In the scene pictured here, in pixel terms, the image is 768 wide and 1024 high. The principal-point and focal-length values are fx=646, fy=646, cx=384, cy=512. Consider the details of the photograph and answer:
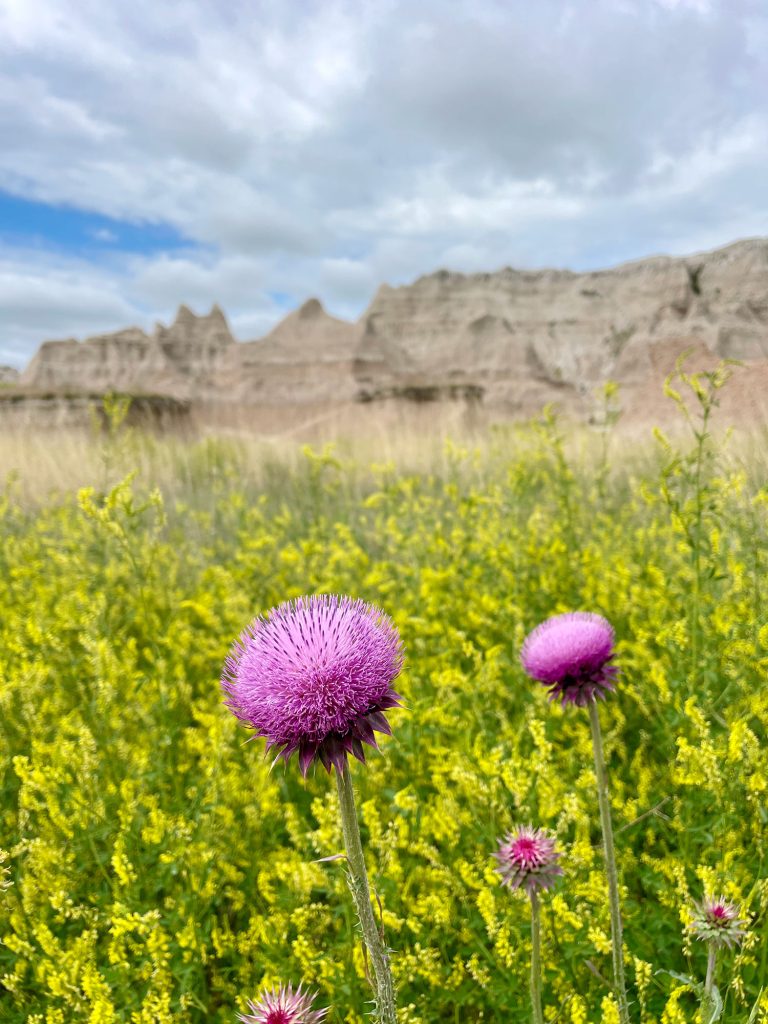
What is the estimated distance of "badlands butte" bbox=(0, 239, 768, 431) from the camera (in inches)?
1967

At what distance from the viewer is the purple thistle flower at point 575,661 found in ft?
6.25

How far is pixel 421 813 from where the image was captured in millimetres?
2576

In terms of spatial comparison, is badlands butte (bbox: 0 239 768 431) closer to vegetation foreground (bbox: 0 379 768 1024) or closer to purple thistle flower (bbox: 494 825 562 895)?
vegetation foreground (bbox: 0 379 768 1024)

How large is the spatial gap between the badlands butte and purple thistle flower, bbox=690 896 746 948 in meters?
40.3

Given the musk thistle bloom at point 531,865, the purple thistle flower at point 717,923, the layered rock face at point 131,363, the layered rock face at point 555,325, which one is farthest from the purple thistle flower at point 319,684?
the layered rock face at point 131,363

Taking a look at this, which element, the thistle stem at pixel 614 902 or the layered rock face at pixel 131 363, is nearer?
the thistle stem at pixel 614 902

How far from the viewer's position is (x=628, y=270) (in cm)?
7244

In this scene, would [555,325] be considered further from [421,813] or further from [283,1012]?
[283,1012]

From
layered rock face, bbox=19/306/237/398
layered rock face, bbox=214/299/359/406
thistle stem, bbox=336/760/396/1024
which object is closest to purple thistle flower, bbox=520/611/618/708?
thistle stem, bbox=336/760/396/1024

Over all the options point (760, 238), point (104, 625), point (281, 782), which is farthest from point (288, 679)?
point (760, 238)

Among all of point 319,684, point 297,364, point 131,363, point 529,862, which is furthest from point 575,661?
point 131,363

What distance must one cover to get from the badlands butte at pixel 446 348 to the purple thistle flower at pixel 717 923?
132 feet

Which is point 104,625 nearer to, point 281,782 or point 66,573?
point 281,782

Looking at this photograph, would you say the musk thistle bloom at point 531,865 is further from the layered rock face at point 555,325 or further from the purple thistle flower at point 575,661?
the layered rock face at point 555,325
